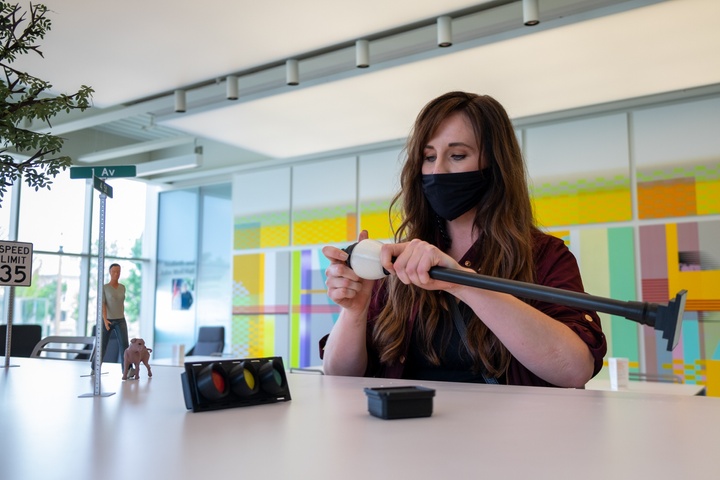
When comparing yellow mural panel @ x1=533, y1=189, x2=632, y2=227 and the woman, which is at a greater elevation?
yellow mural panel @ x1=533, y1=189, x2=632, y2=227

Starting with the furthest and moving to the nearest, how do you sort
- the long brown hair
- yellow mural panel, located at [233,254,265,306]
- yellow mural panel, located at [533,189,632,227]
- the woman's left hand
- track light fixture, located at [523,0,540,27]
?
1. yellow mural panel, located at [233,254,265,306]
2. yellow mural panel, located at [533,189,632,227]
3. track light fixture, located at [523,0,540,27]
4. the long brown hair
5. the woman's left hand

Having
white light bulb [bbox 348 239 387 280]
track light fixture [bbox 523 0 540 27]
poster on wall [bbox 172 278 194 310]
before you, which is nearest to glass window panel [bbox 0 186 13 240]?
poster on wall [bbox 172 278 194 310]

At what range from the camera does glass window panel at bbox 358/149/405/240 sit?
7.42 metres

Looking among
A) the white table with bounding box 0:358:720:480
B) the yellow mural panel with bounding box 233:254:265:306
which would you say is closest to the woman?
the white table with bounding box 0:358:720:480

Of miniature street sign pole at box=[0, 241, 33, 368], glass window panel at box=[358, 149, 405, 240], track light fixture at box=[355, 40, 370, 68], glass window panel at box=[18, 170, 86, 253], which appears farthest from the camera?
glass window panel at box=[18, 170, 86, 253]

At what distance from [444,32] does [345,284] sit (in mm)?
3263

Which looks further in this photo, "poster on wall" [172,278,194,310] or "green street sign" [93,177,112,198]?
"poster on wall" [172,278,194,310]

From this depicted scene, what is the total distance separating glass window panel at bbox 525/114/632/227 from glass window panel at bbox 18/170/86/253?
6828 mm

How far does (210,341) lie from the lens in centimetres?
795

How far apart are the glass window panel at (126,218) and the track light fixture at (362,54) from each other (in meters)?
6.93

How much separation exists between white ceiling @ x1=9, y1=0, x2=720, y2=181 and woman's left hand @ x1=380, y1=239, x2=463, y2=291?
3322mm

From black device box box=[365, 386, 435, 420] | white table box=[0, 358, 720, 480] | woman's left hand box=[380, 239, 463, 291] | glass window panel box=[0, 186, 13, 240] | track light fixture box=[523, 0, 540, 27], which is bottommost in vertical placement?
white table box=[0, 358, 720, 480]

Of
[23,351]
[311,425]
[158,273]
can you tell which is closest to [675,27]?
[311,425]

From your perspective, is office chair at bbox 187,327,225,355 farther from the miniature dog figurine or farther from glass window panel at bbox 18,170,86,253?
the miniature dog figurine
